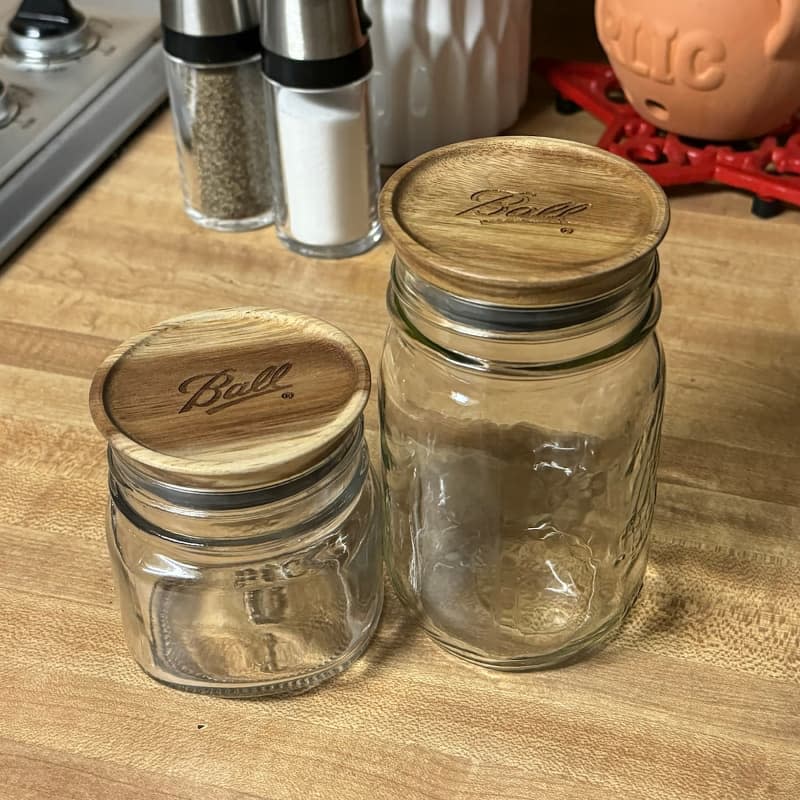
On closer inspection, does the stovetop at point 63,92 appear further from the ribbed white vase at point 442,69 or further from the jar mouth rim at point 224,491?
the jar mouth rim at point 224,491

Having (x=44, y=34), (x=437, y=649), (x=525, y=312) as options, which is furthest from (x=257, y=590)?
(x=44, y=34)

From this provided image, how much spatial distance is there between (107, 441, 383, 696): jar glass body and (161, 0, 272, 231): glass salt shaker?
0.40m

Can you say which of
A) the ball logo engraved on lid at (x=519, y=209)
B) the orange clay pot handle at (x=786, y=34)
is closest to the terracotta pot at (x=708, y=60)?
the orange clay pot handle at (x=786, y=34)

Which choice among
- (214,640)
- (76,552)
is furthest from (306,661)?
(76,552)

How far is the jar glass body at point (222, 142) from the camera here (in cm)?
83

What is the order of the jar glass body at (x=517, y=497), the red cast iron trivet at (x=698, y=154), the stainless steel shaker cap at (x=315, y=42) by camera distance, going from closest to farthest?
the jar glass body at (x=517, y=497), the stainless steel shaker cap at (x=315, y=42), the red cast iron trivet at (x=698, y=154)

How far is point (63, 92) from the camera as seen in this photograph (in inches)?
36.7

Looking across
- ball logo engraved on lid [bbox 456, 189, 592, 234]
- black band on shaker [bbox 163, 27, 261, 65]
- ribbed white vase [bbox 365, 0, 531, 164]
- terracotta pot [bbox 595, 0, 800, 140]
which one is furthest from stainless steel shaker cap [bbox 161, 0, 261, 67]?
ball logo engraved on lid [bbox 456, 189, 592, 234]

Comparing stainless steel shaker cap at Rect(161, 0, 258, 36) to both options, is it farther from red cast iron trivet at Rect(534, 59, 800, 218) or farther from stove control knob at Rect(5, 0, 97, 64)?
red cast iron trivet at Rect(534, 59, 800, 218)

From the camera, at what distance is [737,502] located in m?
0.64

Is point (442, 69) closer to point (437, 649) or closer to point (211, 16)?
point (211, 16)

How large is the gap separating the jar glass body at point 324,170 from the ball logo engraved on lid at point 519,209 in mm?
336

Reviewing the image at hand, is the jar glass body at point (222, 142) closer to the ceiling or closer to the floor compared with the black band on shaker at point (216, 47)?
closer to the floor

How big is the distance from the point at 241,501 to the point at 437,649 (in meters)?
0.17
